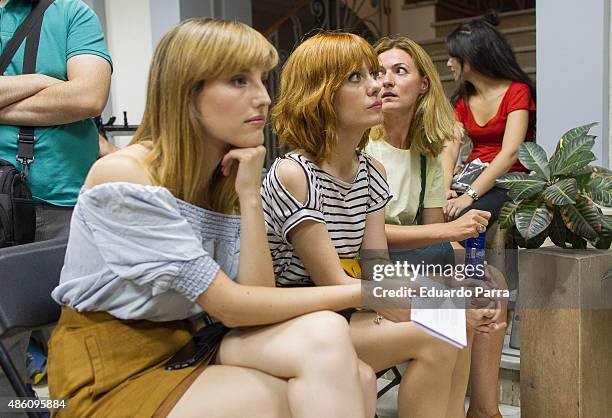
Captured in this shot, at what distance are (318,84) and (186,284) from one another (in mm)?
797

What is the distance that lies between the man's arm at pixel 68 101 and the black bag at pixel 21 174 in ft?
0.17

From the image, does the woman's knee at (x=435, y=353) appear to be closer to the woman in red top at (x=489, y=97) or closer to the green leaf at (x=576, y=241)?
the green leaf at (x=576, y=241)

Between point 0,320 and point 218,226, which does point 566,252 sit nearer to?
point 218,226

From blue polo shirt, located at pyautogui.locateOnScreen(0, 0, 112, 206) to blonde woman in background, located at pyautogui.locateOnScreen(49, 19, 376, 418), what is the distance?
2.39ft

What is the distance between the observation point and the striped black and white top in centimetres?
185

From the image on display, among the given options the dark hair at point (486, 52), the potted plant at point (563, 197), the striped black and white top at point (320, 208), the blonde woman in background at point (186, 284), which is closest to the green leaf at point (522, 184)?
the potted plant at point (563, 197)

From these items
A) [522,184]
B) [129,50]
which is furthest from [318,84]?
[129,50]

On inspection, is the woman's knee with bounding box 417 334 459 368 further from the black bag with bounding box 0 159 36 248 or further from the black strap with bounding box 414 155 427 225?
the black bag with bounding box 0 159 36 248

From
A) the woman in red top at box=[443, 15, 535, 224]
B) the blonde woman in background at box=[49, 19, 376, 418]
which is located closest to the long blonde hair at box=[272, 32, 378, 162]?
the blonde woman in background at box=[49, 19, 376, 418]

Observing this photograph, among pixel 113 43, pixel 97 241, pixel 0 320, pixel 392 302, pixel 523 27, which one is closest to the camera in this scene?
pixel 97 241

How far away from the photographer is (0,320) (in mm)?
1544

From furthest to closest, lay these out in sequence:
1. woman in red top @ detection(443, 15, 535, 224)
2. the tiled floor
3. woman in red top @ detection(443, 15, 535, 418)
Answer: woman in red top @ detection(443, 15, 535, 224) → woman in red top @ detection(443, 15, 535, 418) → the tiled floor

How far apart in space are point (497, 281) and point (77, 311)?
1.25 meters

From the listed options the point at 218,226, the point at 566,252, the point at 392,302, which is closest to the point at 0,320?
the point at 218,226
